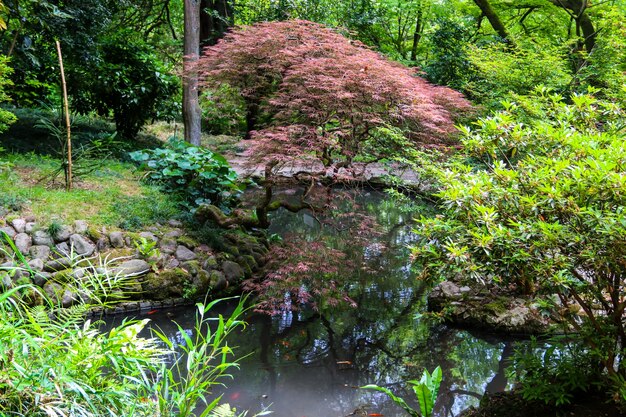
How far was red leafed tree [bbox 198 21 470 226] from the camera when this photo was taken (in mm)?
5074

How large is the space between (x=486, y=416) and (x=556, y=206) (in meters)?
1.53

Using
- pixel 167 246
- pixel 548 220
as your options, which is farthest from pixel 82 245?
pixel 548 220

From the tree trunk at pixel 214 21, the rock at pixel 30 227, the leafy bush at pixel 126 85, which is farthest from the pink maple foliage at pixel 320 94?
the tree trunk at pixel 214 21

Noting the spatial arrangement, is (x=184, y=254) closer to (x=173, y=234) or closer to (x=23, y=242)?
(x=173, y=234)

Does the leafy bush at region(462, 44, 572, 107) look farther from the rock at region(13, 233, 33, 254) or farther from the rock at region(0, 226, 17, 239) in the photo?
the rock at region(0, 226, 17, 239)

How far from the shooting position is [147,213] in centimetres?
589

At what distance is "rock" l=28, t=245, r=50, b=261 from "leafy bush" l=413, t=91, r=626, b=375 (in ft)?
12.5

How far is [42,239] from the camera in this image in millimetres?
4941

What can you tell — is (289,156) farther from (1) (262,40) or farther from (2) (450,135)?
(2) (450,135)

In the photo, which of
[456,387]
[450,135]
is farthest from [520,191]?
[450,135]

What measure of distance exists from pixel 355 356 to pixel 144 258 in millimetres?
2485

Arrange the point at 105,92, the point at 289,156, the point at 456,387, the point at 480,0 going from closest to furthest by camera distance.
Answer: the point at 456,387, the point at 289,156, the point at 105,92, the point at 480,0

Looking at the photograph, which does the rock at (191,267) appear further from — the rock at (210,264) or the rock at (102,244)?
the rock at (102,244)

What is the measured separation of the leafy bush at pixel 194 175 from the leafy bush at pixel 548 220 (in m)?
4.07
